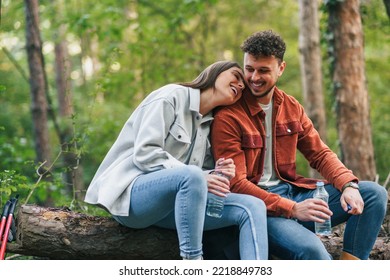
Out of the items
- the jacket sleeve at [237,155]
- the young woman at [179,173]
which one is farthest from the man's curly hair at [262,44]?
the jacket sleeve at [237,155]

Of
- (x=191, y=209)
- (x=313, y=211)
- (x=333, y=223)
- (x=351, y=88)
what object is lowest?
(x=333, y=223)

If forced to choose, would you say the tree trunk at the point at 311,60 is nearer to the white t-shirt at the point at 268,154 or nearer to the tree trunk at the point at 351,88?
the tree trunk at the point at 351,88

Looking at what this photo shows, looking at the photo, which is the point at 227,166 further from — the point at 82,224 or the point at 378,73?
the point at 378,73

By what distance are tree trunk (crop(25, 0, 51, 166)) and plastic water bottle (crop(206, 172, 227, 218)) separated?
179 inches

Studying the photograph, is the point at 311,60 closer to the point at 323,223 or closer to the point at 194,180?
the point at 323,223

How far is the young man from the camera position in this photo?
149 inches

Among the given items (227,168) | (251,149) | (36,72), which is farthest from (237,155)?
(36,72)

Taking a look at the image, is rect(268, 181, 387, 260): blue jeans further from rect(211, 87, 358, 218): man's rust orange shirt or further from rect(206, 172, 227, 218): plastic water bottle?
rect(206, 172, 227, 218): plastic water bottle

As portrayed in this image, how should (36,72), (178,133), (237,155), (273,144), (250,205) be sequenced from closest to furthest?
(250,205), (178,133), (237,155), (273,144), (36,72)

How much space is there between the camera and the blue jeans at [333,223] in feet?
12.0

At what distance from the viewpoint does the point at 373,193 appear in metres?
4.04

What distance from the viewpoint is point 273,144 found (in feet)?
13.7

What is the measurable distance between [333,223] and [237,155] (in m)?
0.91
